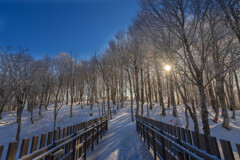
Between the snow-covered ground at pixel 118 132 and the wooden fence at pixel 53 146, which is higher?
the wooden fence at pixel 53 146

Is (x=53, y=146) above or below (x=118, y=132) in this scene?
above

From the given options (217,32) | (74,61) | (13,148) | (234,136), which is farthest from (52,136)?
(74,61)

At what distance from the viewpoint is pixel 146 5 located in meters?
5.96

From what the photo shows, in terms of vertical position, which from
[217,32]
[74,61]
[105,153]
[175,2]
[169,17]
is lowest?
[105,153]

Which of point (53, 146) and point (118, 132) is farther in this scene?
point (118, 132)

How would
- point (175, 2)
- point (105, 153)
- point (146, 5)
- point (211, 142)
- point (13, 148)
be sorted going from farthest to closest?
point (146, 5), point (175, 2), point (105, 153), point (211, 142), point (13, 148)

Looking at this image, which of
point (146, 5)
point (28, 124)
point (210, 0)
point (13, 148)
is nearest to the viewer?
point (13, 148)

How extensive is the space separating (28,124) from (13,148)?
19.7 metres

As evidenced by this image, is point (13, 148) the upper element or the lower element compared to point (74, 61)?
lower

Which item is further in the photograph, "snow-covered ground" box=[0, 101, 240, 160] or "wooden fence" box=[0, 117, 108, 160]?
"snow-covered ground" box=[0, 101, 240, 160]

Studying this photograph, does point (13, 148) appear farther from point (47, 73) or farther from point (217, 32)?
point (47, 73)

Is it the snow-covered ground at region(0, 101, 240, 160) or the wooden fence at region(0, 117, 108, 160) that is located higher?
the wooden fence at region(0, 117, 108, 160)

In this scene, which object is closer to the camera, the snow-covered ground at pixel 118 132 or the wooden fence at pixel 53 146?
the wooden fence at pixel 53 146

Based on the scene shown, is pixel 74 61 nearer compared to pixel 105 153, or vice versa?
pixel 105 153
